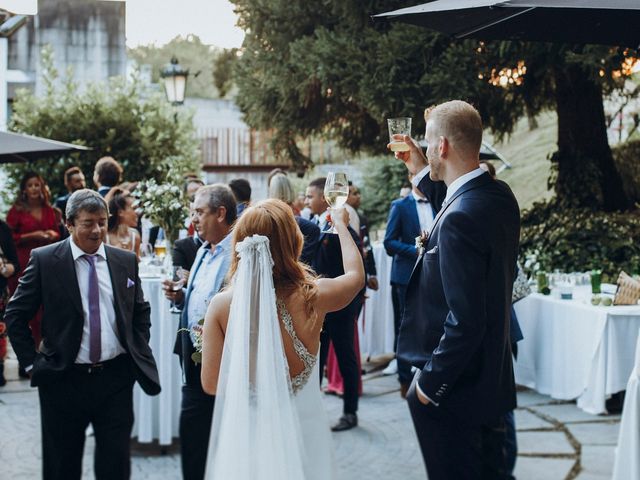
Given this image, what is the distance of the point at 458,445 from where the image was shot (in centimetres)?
346

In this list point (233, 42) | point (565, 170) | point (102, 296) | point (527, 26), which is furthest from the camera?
point (233, 42)

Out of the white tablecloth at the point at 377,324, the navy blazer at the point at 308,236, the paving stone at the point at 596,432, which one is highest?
the navy blazer at the point at 308,236

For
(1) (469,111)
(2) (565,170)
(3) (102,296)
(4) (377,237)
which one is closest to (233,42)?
(4) (377,237)

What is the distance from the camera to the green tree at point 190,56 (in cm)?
5266

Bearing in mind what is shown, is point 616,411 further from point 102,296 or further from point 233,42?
point 233,42

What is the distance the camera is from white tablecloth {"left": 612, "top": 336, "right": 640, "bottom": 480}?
180 inches

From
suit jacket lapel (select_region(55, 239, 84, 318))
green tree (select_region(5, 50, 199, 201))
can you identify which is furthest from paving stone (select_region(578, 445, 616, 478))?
green tree (select_region(5, 50, 199, 201))

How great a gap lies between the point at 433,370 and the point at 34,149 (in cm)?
560

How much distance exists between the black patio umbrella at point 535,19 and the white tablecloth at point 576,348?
3.34m

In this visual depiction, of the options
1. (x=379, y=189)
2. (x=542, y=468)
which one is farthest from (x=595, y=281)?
(x=379, y=189)

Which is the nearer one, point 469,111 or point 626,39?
point 469,111

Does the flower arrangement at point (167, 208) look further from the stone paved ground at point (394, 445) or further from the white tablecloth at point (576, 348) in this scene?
the white tablecloth at point (576, 348)

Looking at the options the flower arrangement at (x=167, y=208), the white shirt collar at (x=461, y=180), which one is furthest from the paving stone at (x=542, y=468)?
the flower arrangement at (x=167, y=208)

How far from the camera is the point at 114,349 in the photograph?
461 cm
